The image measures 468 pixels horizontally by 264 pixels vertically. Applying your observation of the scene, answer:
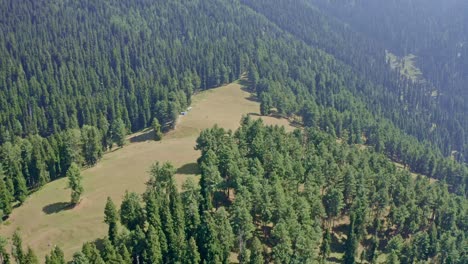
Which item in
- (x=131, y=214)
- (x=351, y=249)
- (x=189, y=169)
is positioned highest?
(x=131, y=214)

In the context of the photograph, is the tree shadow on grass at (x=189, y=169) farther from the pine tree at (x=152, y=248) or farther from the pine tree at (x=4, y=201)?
the pine tree at (x=4, y=201)

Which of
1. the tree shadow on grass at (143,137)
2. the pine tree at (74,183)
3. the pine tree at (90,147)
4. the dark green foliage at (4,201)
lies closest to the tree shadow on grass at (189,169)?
the pine tree at (74,183)

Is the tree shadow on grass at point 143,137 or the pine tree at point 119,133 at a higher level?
the pine tree at point 119,133

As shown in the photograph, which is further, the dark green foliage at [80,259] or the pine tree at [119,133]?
the pine tree at [119,133]

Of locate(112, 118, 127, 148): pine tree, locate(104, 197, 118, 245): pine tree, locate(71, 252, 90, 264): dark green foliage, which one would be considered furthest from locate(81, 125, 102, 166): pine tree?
locate(71, 252, 90, 264): dark green foliage

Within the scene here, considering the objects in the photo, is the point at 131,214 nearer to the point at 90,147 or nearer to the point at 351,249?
the point at 351,249

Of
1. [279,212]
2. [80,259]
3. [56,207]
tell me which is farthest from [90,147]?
[279,212]
